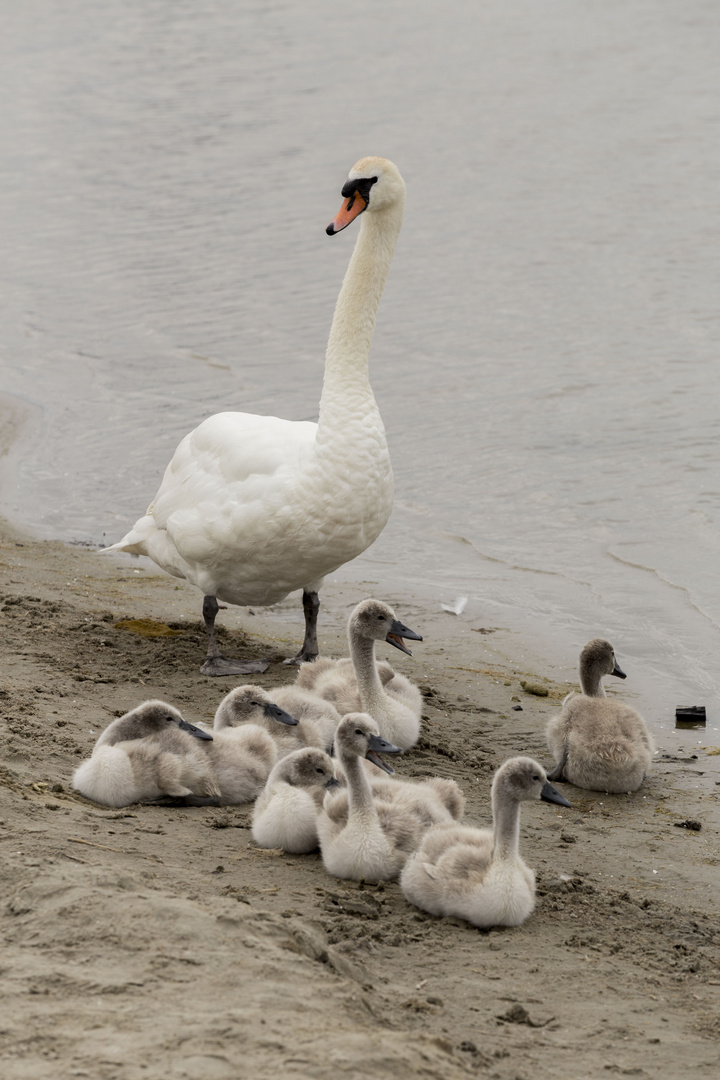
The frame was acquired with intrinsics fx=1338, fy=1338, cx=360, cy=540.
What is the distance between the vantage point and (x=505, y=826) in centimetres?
493

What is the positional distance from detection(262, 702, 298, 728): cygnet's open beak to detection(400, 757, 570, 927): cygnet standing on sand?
4.13ft

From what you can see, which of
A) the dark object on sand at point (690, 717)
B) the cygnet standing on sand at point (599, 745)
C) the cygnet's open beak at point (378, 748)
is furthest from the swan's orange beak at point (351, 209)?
the cygnet's open beak at point (378, 748)

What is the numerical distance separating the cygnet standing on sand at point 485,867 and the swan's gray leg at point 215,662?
2.74m

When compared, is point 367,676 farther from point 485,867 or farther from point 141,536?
point 141,536

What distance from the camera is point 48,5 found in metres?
56.5

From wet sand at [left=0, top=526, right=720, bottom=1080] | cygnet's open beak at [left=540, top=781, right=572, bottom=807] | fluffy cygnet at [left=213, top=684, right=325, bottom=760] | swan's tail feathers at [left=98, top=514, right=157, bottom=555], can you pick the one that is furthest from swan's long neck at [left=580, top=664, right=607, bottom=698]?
swan's tail feathers at [left=98, top=514, right=157, bottom=555]

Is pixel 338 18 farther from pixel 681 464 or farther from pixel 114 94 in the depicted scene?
pixel 681 464

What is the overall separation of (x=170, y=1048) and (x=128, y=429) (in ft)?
36.8

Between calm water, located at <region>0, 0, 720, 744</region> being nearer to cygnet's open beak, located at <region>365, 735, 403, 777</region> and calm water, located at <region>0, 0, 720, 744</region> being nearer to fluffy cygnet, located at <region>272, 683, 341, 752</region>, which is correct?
fluffy cygnet, located at <region>272, 683, 341, 752</region>

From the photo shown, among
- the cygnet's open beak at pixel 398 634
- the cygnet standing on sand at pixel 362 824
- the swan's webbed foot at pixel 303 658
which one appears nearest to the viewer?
→ the cygnet standing on sand at pixel 362 824

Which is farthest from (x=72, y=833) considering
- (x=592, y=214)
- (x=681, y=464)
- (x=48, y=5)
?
(x=48, y=5)

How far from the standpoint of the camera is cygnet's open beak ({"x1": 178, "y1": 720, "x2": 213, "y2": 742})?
230 inches

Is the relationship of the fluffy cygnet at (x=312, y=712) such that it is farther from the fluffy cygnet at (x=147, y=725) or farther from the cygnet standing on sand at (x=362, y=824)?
the cygnet standing on sand at (x=362, y=824)

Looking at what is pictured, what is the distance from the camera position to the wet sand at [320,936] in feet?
11.0
